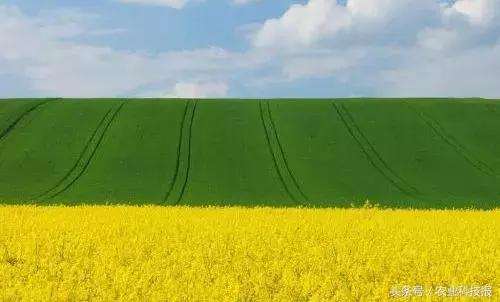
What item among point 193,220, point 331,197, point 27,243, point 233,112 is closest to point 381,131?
point 233,112

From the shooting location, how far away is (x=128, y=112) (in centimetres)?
5741

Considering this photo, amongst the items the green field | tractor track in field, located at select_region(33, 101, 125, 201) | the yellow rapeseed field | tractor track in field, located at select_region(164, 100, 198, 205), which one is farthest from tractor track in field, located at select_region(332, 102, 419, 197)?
the yellow rapeseed field

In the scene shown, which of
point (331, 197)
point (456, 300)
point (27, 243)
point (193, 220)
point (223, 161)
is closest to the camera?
point (456, 300)

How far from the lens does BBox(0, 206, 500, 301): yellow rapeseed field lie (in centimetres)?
827

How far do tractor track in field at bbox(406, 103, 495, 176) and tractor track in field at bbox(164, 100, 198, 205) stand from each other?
59.9ft

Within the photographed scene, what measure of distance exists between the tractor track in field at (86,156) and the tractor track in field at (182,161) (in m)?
5.56

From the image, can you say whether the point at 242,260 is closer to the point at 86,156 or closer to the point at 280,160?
the point at 280,160

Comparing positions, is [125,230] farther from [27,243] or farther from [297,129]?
[297,129]

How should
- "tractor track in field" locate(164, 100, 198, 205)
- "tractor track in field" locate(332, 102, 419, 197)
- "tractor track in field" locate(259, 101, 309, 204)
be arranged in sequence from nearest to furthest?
"tractor track in field" locate(164, 100, 198, 205) < "tractor track in field" locate(259, 101, 309, 204) < "tractor track in field" locate(332, 102, 419, 197)

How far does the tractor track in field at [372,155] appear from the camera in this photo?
41.3 metres

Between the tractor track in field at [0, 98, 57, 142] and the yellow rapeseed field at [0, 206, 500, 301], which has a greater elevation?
the tractor track in field at [0, 98, 57, 142]

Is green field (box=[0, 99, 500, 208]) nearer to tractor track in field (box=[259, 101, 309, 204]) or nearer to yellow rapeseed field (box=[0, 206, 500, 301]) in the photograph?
tractor track in field (box=[259, 101, 309, 204])

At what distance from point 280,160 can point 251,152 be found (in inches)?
96.9

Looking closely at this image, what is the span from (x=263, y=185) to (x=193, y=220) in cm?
2391
